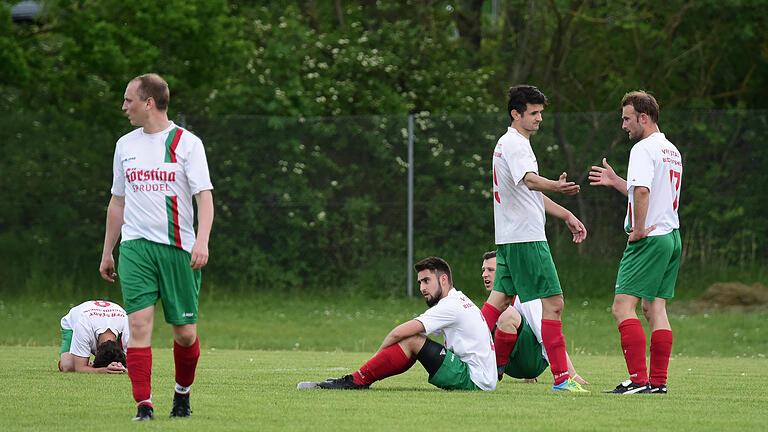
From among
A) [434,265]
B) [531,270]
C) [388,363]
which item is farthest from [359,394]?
[531,270]

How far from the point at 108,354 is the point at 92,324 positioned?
409 mm

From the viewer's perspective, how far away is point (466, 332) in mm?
8672

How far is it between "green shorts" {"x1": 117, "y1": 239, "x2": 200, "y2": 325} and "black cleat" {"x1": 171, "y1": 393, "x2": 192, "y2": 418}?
46cm

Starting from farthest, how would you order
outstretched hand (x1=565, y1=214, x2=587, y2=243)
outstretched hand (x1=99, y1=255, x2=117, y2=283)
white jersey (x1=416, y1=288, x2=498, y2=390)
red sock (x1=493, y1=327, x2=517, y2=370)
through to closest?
red sock (x1=493, y1=327, x2=517, y2=370) → outstretched hand (x1=565, y1=214, x2=587, y2=243) → white jersey (x1=416, y1=288, x2=498, y2=390) → outstretched hand (x1=99, y1=255, x2=117, y2=283)

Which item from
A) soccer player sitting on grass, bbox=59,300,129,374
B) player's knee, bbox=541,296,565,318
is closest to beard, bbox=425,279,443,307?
player's knee, bbox=541,296,565,318

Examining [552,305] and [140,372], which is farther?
[552,305]

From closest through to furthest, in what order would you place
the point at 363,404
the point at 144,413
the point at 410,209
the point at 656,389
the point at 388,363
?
the point at 144,413
the point at 363,404
the point at 388,363
the point at 656,389
the point at 410,209

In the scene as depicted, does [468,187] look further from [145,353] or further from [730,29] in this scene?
[145,353]

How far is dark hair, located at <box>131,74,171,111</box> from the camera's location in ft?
22.6

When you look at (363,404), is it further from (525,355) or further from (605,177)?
(605,177)

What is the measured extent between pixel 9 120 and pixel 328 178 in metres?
5.62

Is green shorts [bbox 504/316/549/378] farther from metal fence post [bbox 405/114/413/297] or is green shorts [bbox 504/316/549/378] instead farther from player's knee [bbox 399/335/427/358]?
metal fence post [bbox 405/114/413/297]

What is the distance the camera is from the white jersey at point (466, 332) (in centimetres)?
855

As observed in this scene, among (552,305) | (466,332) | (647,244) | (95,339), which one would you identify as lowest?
(95,339)
